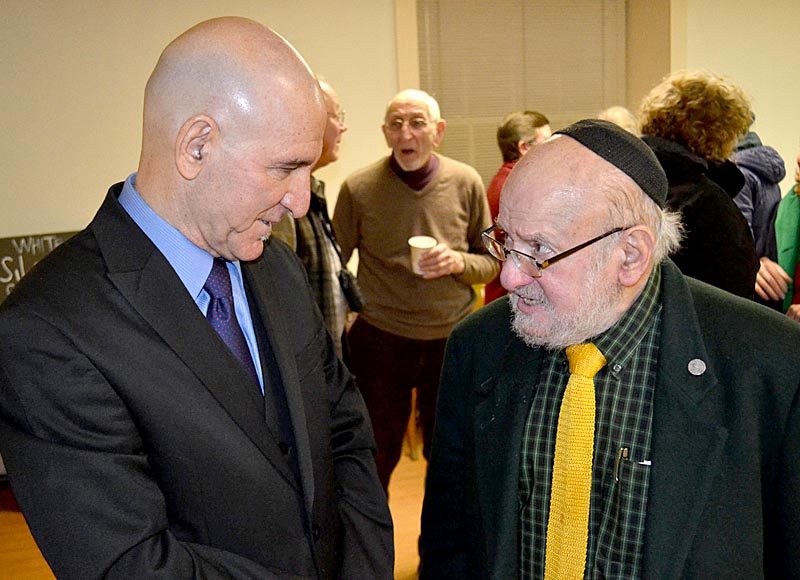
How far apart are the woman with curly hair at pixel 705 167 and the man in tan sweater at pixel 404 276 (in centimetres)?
103

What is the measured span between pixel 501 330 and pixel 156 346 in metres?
→ 0.66

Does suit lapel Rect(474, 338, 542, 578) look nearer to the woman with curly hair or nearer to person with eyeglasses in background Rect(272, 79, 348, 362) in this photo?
the woman with curly hair

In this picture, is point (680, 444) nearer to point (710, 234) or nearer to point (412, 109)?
point (710, 234)

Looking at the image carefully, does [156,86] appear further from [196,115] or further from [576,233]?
[576,233]

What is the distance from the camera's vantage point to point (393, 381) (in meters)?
3.35

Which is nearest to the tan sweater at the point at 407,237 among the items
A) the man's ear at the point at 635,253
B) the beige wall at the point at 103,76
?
the beige wall at the point at 103,76

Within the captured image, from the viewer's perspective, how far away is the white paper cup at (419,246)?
2893mm

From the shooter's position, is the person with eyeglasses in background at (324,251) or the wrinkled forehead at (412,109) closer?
the person with eyeglasses in background at (324,251)

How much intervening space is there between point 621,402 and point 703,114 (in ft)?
4.30

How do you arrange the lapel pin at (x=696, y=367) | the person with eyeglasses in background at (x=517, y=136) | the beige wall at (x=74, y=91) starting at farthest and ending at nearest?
the beige wall at (x=74, y=91) → the person with eyeglasses in background at (x=517, y=136) → the lapel pin at (x=696, y=367)

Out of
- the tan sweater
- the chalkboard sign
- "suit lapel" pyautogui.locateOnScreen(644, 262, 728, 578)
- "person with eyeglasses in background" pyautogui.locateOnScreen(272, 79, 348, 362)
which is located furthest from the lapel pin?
the chalkboard sign

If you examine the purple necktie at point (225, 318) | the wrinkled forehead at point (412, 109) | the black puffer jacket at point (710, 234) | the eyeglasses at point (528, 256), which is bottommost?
the black puffer jacket at point (710, 234)

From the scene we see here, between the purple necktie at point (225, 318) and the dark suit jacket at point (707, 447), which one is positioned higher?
the purple necktie at point (225, 318)

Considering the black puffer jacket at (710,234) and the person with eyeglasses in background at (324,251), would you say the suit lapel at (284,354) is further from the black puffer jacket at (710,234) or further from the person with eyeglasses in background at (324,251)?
the black puffer jacket at (710,234)
